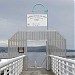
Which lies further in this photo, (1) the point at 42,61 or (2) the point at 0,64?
(1) the point at 42,61

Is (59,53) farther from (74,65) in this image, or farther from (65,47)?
(74,65)

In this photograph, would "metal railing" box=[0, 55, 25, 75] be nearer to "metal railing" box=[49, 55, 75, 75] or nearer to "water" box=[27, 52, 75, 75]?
"metal railing" box=[49, 55, 75, 75]

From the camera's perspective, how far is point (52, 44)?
2367cm

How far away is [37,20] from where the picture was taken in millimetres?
24141

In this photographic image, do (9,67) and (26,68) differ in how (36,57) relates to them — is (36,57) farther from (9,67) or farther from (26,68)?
(9,67)

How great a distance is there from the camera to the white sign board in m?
24.1

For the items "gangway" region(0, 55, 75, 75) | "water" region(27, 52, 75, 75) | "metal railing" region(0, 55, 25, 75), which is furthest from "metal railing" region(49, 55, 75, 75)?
"water" region(27, 52, 75, 75)

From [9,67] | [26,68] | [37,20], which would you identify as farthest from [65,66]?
[37,20]

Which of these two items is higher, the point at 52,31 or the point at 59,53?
the point at 52,31

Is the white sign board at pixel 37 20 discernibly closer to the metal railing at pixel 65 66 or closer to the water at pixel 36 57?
the water at pixel 36 57

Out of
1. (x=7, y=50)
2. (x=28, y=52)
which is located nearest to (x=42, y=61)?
(x=28, y=52)

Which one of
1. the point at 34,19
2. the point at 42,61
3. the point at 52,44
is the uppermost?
the point at 34,19

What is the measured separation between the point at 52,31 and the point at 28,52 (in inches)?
105

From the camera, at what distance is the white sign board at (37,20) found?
79.1 ft
